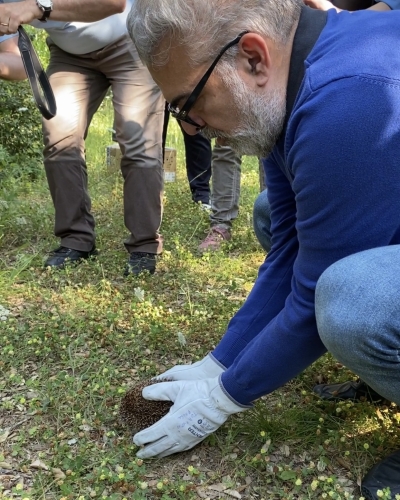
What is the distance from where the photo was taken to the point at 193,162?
4707mm

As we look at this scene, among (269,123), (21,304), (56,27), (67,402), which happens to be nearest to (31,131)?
(56,27)

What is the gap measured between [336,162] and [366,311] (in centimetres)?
40

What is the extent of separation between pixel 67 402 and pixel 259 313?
808 mm

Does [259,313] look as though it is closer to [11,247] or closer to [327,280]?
[327,280]

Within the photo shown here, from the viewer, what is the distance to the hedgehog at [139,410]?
2010 mm

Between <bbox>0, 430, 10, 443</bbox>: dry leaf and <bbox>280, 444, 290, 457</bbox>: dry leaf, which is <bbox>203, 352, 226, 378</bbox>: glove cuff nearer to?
<bbox>280, 444, 290, 457</bbox>: dry leaf

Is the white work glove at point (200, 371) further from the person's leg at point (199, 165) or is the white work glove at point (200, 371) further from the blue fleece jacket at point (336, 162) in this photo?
the person's leg at point (199, 165)

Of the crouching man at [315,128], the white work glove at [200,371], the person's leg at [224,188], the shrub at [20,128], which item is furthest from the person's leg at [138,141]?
the shrub at [20,128]

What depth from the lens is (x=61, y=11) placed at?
9.44ft

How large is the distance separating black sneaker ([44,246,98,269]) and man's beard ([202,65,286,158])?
192cm

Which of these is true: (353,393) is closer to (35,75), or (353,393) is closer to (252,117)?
(252,117)

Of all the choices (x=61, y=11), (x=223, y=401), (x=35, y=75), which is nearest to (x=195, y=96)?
(x=223, y=401)

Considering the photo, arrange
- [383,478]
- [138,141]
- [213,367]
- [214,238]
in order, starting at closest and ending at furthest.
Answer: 1. [383,478]
2. [213,367]
3. [138,141]
4. [214,238]

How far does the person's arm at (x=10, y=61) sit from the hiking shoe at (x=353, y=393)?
2.50 m
